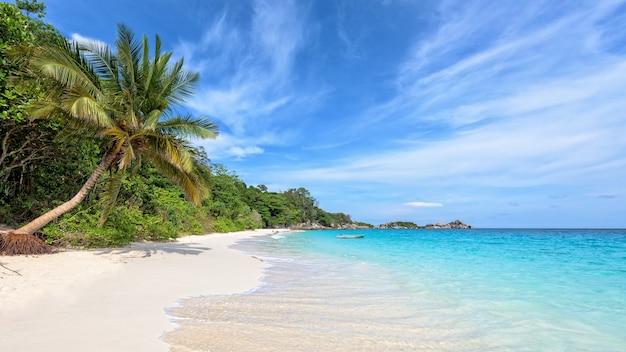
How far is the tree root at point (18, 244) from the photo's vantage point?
8328 mm

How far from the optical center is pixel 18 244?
8508 millimetres

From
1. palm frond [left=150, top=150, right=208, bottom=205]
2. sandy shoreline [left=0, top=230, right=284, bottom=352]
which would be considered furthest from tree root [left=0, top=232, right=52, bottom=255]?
palm frond [left=150, top=150, right=208, bottom=205]

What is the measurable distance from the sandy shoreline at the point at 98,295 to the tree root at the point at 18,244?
1.42ft

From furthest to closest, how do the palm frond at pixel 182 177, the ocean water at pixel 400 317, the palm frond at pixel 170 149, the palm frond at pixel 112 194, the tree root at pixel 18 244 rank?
the palm frond at pixel 182 177, the palm frond at pixel 112 194, the palm frond at pixel 170 149, the tree root at pixel 18 244, the ocean water at pixel 400 317

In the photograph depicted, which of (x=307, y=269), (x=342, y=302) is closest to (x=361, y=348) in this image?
(x=342, y=302)

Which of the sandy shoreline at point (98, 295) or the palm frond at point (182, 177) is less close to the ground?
the palm frond at point (182, 177)

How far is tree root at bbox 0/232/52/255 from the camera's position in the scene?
8.33 m

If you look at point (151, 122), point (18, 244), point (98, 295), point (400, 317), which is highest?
point (151, 122)

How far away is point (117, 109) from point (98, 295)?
6.22m

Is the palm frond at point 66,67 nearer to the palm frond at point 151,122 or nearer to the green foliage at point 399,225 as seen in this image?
the palm frond at point 151,122

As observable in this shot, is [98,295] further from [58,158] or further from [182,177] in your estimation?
[58,158]

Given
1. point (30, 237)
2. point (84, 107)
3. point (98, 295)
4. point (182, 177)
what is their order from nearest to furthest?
point (98, 295) → point (84, 107) → point (30, 237) → point (182, 177)

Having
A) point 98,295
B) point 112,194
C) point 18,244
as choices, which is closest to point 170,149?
point 112,194

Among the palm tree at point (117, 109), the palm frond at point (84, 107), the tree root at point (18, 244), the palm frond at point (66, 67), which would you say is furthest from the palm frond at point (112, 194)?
the palm frond at point (66, 67)
